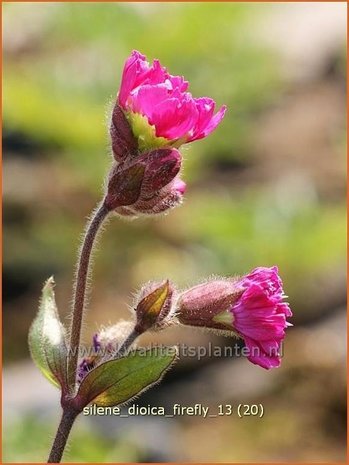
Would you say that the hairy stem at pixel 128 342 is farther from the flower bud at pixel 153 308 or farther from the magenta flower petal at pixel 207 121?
the magenta flower petal at pixel 207 121

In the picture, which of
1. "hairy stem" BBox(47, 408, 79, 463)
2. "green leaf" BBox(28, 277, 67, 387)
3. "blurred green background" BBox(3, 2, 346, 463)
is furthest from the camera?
"blurred green background" BBox(3, 2, 346, 463)

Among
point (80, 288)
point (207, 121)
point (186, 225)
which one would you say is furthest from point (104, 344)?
point (186, 225)

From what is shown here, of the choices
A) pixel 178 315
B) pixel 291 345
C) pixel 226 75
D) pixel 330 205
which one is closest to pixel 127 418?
pixel 291 345

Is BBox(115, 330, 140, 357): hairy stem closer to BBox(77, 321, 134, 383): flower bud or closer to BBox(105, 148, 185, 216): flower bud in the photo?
BBox(77, 321, 134, 383): flower bud

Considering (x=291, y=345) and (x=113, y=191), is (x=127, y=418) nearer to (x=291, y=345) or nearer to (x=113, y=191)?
(x=291, y=345)

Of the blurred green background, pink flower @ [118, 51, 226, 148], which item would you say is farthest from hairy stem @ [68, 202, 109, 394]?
the blurred green background

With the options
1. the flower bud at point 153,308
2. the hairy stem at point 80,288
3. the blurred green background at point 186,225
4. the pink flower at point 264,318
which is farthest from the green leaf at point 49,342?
the blurred green background at point 186,225
